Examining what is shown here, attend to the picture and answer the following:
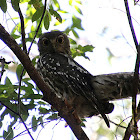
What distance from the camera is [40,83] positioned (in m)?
2.50

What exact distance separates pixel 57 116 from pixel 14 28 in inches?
49.6

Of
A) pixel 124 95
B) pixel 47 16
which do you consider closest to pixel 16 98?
pixel 47 16

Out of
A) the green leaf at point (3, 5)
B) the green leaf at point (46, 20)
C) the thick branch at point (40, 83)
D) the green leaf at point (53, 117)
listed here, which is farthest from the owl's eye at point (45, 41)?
the green leaf at point (3, 5)

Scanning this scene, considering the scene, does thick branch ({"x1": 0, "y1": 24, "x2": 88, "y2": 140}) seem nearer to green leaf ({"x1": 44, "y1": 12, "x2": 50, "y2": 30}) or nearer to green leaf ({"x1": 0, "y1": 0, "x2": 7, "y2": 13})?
green leaf ({"x1": 0, "y1": 0, "x2": 7, "y2": 13})

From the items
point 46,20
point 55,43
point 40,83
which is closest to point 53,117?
point 40,83

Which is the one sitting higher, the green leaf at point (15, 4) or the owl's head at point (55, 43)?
the owl's head at point (55, 43)

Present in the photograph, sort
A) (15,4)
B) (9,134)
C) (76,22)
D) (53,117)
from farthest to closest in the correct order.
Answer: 1. (76,22)
2. (53,117)
3. (9,134)
4. (15,4)

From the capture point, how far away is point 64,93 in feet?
11.1

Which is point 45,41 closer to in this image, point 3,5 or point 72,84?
point 72,84

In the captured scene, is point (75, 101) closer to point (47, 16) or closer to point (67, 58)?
point (67, 58)

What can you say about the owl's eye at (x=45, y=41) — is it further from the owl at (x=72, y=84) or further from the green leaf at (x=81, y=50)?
the green leaf at (x=81, y=50)

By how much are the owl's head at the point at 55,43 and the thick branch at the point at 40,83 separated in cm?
145

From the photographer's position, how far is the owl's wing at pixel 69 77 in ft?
10.5

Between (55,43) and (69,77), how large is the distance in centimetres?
99
